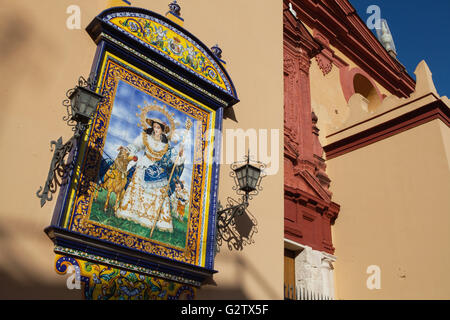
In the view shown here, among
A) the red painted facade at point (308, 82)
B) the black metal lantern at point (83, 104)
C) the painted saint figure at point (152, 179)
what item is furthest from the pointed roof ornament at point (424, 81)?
the black metal lantern at point (83, 104)

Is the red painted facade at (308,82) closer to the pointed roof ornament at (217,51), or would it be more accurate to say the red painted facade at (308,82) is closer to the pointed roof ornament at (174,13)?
the pointed roof ornament at (217,51)

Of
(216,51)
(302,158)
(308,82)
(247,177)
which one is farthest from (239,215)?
(308,82)

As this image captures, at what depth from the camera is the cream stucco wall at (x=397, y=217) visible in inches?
293

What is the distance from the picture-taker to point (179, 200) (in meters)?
4.54

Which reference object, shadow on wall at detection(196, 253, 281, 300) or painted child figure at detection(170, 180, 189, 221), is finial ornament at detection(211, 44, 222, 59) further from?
shadow on wall at detection(196, 253, 281, 300)

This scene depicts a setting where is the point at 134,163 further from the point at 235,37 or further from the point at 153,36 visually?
the point at 235,37

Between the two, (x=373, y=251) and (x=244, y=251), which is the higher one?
(x=373, y=251)

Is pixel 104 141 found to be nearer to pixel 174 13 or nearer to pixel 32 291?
pixel 32 291

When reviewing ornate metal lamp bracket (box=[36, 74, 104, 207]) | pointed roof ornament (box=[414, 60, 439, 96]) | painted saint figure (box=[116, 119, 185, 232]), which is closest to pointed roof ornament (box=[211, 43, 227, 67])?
painted saint figure (box=[116, 119, 185, 232])

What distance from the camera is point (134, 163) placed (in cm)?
425

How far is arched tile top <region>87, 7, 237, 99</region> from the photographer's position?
4477 millimetres

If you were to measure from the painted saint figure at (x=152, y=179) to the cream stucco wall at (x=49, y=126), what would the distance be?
68cm
